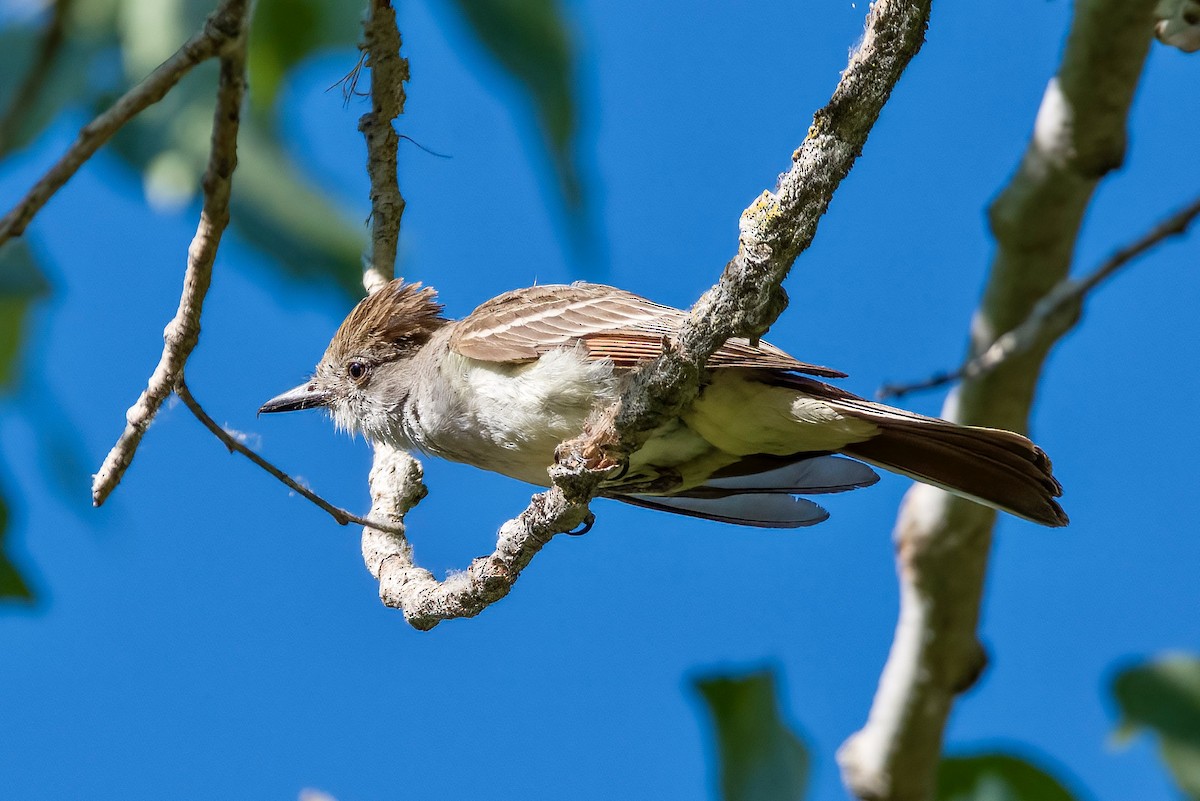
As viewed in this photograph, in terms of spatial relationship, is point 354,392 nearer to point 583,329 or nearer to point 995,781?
point 583,329

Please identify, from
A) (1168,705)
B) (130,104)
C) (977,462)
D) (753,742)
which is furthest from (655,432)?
(1168,705)

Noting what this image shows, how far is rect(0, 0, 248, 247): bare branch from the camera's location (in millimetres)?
2119

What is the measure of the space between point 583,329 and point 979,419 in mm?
2081

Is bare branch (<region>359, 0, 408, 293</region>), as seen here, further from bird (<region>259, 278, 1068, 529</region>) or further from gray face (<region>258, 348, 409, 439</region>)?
gray face (<region>258, 348, 409, 439</region>)

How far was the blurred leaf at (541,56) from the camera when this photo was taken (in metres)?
2.77

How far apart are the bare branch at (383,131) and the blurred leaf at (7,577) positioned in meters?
1.95

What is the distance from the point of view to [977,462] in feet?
12.6

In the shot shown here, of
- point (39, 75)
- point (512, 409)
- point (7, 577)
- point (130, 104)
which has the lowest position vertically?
point (7, 577)

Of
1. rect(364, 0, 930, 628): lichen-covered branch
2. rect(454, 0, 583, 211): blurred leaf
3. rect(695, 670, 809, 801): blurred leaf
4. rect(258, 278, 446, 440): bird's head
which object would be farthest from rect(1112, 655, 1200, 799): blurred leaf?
rect(258, 278, 446, 440): bird's head

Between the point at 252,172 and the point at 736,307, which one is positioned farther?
the point at 252,172

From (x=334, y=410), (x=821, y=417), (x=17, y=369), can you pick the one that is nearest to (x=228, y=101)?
(x=17, y=369)

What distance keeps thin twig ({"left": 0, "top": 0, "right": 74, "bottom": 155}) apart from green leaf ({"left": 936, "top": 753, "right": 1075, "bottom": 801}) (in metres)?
3.43

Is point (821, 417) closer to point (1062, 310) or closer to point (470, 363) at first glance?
point (1062, 310)

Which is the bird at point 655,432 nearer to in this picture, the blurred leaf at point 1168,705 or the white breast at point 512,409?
the white breast at point 512,409
